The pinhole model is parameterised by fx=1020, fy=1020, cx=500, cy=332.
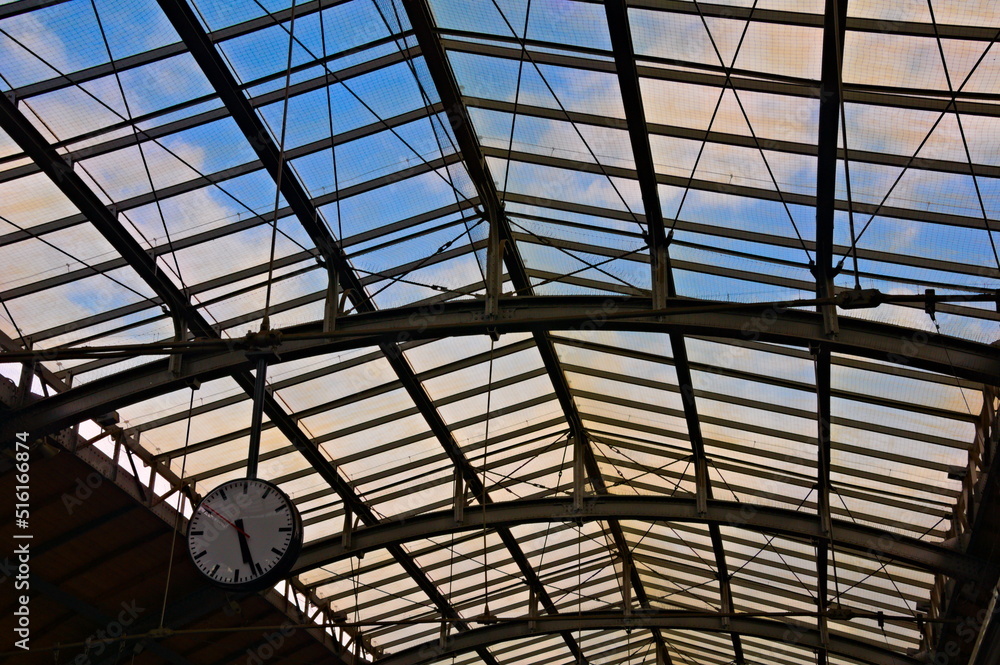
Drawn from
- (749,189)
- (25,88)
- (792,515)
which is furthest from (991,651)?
(25,88)

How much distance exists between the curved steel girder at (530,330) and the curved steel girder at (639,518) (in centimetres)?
673

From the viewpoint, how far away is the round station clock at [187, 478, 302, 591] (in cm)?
1059

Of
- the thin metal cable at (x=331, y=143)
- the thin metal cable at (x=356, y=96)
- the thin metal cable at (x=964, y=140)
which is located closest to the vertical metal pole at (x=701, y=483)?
the thin metal cable at (x=356, y=96)

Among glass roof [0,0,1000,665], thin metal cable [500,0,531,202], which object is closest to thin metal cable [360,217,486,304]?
glass roof [0,0,1000,665]

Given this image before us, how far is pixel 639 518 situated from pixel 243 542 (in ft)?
41.8

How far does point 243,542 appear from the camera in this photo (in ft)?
35.5

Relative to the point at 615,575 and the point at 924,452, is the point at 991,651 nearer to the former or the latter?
the point at 924,452

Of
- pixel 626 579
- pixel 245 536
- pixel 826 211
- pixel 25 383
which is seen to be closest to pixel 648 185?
pixel 826 211

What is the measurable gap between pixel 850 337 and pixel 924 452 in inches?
207

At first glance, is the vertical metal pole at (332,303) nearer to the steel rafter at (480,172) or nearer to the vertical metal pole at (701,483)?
the steel rafter at (480,172)

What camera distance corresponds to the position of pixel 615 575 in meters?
28.9

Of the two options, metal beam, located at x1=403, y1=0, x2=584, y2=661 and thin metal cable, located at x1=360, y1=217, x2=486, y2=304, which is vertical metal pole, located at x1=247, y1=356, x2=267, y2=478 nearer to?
metal beam, located at x1=403, y1=0, x2=584, y2=661

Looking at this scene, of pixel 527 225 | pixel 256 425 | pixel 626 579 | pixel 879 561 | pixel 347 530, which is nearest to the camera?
pixel 256 425

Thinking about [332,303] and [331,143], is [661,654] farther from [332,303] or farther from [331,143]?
[331,143]
